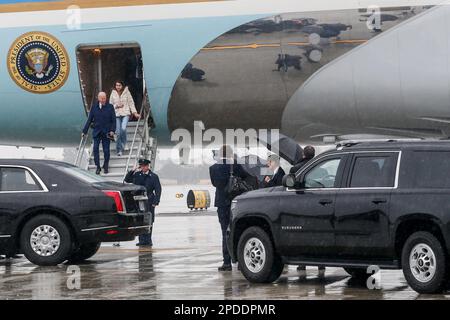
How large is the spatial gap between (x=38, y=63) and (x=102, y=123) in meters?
1.85

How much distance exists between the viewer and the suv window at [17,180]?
1617 centimetres

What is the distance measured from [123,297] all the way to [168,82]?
8961 millimetres

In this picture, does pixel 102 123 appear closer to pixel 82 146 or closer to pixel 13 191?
pixel 82 146

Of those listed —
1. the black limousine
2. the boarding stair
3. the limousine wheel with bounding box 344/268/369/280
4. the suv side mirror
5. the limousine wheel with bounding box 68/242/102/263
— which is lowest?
the limousine wheel with bounding box 344/268/369/280

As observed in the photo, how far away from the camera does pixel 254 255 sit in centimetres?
1334

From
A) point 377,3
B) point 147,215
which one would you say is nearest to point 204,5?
point 377,3

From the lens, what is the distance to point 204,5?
65.1ft

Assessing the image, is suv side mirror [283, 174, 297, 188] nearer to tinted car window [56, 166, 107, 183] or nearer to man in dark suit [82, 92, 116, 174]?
tinted car window [56, 166, 107, 183]

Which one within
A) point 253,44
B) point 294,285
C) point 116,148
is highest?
point 253,44

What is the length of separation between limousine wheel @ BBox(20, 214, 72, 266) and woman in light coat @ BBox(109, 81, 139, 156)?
5080 mm

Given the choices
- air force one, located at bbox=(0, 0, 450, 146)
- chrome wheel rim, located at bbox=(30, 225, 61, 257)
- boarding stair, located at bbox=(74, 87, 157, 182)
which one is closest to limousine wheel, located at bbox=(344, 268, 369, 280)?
chrome wheel rim, located at bbox=(30, 225, 61, 257)

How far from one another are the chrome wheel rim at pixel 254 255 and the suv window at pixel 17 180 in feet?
13.3

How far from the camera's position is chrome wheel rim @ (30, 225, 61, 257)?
51.5 feet
